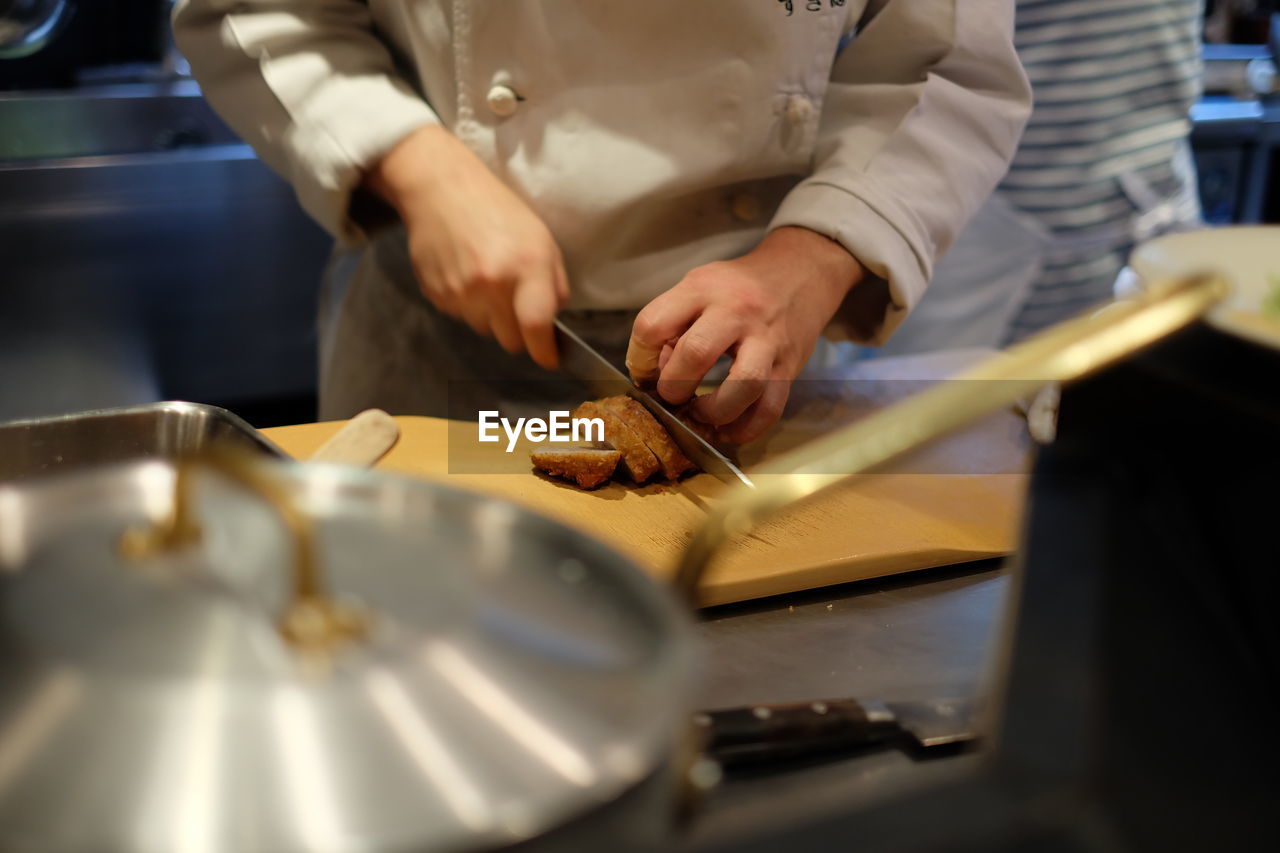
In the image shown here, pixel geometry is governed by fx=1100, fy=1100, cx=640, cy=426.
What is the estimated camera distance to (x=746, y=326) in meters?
1.01

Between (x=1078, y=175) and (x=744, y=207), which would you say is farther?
(x=1078, y=175)

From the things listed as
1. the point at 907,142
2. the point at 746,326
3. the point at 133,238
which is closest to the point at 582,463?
the point at 746,326

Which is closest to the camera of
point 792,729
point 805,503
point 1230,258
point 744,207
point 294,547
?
point 294,547

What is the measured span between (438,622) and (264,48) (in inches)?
39.7

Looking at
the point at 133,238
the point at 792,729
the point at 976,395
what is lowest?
the point at 133,238

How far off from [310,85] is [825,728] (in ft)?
2.98

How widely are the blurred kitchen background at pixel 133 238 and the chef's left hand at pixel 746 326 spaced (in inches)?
56.1

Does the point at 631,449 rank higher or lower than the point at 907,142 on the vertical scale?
lower

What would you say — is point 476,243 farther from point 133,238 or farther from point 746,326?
point 133,238

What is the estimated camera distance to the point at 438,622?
0.33m

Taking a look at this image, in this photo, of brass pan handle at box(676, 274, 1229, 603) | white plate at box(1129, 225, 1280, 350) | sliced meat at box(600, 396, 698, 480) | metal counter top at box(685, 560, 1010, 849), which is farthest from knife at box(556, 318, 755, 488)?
brass pan handle at box(676, 274, 1229, 603)

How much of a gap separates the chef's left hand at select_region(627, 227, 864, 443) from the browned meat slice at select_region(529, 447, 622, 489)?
8 cm

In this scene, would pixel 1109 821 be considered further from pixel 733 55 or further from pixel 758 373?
pixel 733 55

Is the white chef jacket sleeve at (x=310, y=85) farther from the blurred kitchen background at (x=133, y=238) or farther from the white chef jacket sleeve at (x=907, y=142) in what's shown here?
the blurred kitchen background at (x=133, y=238)
